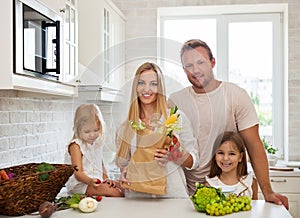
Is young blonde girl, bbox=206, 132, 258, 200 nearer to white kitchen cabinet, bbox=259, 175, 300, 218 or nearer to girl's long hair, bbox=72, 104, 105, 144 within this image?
girl's long hair, bbox=72, 104, 105, 144

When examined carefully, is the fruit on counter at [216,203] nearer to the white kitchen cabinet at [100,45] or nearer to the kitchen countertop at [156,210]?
the kitchen countertop at [156,210]

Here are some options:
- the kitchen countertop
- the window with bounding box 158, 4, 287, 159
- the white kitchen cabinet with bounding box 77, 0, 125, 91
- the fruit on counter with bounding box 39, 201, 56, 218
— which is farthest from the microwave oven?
the window with bounding box 158, 4, 287, 159

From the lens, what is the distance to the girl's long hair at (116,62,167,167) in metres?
2.19

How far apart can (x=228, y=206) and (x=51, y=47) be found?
118 centimetres

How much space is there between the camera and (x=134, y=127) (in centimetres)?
219

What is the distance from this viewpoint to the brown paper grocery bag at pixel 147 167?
2.18m

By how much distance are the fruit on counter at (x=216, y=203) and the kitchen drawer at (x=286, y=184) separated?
6.49ft

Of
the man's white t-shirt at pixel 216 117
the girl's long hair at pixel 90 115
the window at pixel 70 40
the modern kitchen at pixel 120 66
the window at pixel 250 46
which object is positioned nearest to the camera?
the modern kitchen at pixel 120 66

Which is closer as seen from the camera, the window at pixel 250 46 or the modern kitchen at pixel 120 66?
the modern kitchen at pixel 120 66

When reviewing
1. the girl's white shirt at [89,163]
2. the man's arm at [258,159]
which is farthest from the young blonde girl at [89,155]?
the man's arm at [258,159]

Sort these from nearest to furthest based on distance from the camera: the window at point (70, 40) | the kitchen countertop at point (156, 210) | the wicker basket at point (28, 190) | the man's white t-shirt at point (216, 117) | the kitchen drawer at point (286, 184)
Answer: the wicker basket at point (28, 190) → the kitchen countertop at point (156, 210) → the man's white t-shirt at point (216, 117) → the window at point (70, 40) → the kitchen drawer at point (286, 184)

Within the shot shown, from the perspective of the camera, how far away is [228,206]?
2.06m

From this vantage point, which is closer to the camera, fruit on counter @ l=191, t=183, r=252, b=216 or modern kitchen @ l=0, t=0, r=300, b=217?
fruit on counter @ l=191, t=183, r=252, b=216

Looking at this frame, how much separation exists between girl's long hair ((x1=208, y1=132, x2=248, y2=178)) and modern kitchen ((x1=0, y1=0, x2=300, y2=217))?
0.36m
